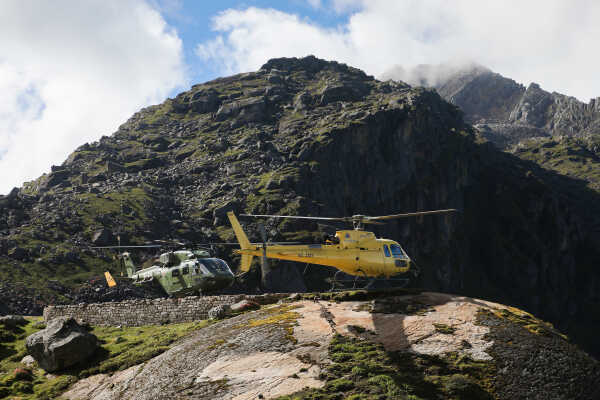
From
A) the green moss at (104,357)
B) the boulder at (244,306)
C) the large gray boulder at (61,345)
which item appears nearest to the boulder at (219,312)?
the boulder at (244,306)

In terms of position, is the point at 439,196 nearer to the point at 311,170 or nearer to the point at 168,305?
the point at 311,170

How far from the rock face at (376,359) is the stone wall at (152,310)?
6165 mm

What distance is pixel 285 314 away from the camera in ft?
77.4

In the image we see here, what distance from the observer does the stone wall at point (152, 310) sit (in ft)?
98.8

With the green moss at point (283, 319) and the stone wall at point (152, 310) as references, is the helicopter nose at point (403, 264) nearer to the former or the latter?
the green moss at point (283, 319)

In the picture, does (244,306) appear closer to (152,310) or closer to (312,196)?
(152,310)

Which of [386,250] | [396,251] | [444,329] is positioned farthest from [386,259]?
[444,329]

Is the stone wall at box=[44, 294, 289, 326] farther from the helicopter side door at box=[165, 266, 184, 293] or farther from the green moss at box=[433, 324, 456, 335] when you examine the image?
the green moss at box=[433, 324, 456, 335]

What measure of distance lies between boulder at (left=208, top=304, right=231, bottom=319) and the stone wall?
4.21ft

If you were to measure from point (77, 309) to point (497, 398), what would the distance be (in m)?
33.3

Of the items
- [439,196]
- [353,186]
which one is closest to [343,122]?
[353,186]

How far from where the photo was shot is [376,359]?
1794 centimetres

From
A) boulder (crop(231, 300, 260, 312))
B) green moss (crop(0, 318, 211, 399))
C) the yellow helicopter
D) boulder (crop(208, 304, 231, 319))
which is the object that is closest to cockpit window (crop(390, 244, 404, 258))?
the yellow helicopter

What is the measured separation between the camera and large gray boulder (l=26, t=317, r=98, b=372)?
25156mm
